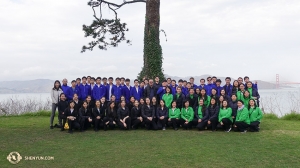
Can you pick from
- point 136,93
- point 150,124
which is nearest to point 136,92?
point 136,93

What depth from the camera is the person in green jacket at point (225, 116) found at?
8.32 m

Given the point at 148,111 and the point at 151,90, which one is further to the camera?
the point at 151,90

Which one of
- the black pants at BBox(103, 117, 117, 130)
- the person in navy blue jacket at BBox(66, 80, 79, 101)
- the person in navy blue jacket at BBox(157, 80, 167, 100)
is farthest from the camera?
the person in navy blue jacket at BBox(157, 80, 167, 100)

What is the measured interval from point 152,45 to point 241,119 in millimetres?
4774

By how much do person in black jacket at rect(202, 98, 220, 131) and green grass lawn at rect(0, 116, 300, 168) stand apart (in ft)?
1.37

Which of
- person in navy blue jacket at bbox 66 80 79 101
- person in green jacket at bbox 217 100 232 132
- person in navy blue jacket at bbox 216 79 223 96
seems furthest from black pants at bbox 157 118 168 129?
person in navy blue jacket at bbox 66 80 79 101

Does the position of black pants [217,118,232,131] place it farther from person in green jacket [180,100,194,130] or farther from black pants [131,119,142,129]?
black pants [131,119,142,129]

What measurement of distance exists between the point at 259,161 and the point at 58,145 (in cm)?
398

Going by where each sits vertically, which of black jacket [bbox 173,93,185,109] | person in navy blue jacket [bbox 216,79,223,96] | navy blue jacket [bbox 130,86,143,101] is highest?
person in navy blue jacket [bbox 216,79,223,96]

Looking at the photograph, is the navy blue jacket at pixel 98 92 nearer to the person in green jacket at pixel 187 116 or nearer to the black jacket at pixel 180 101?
the black jacket at pixel 180 101

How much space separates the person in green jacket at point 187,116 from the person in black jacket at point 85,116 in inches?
103

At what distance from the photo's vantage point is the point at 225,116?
27.4 ft

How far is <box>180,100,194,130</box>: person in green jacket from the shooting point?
8672 mm

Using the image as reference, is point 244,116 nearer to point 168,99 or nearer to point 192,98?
point 192,98
